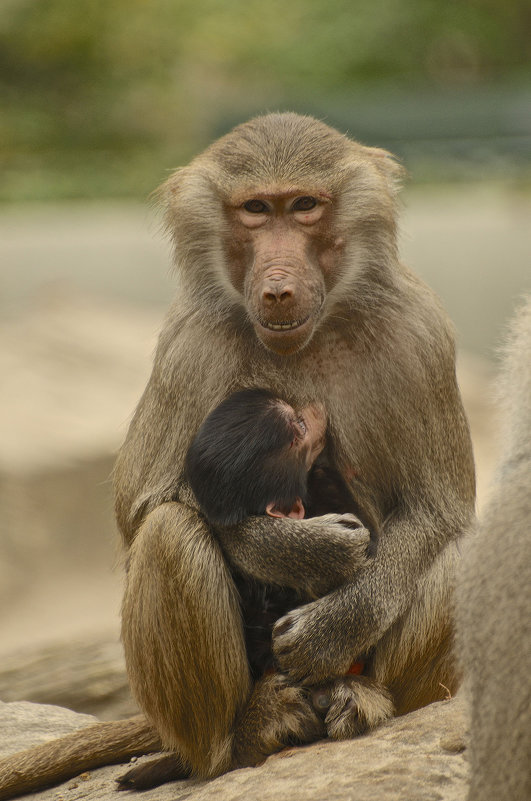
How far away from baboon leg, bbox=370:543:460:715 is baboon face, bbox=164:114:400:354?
78 centimetres

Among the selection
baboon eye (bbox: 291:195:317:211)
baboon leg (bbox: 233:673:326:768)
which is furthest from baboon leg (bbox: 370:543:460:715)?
baboon eye (bbox: 291:195:317:211)

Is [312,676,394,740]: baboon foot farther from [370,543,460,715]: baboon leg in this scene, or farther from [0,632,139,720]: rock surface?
[0,632,139,720]: rock surface

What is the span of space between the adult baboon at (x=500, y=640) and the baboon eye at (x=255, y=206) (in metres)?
1.38

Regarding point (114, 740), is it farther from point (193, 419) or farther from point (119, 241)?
point (119, 241)

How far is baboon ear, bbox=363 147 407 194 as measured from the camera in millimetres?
3736

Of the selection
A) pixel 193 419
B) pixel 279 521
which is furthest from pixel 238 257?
pixel 279 521

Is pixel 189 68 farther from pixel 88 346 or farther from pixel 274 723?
pixel 274 723

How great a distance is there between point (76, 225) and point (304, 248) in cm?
940

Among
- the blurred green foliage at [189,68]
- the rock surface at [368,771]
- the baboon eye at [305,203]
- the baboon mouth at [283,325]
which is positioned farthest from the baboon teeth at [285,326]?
the blurred green foliage at [189,68]

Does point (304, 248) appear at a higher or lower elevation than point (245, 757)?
higher

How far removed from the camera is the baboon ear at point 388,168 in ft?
12.3

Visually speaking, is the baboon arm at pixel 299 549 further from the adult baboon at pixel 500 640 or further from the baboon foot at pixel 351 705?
the adult baboon at pixel 500 640

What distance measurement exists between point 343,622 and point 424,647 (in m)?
0.25

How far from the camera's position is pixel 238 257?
361 cm
